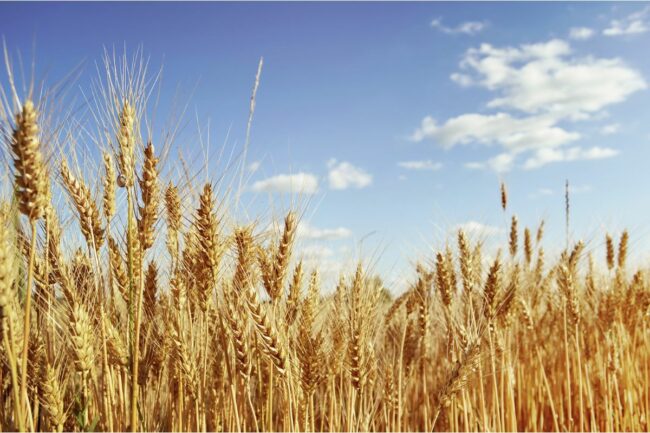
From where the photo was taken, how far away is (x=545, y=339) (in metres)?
5.64

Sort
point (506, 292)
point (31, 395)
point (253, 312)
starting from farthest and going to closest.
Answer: point (506, 292)
point (31, 395)
point (253, 312)

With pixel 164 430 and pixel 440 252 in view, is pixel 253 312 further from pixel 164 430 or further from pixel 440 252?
A: pixel 440 252

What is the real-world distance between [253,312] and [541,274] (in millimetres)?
4084

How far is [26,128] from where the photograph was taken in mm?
1710

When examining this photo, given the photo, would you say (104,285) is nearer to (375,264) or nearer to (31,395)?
(31,395)

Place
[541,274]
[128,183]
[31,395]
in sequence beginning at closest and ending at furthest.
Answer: [128,183] → [31,395] → [541,274]

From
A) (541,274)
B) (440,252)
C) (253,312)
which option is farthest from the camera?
(541,274)

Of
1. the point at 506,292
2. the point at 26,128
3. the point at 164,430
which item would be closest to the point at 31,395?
the point at 164,430

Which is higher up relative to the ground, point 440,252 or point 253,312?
point 440,252

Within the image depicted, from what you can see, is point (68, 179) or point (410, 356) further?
point (410, 356)

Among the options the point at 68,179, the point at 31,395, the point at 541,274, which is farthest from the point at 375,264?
the point at 541,274

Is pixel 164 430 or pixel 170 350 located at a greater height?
pixel 170 350

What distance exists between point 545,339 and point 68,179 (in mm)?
4908

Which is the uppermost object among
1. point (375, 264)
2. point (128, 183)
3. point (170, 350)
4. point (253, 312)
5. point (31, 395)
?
point (128, 183)
